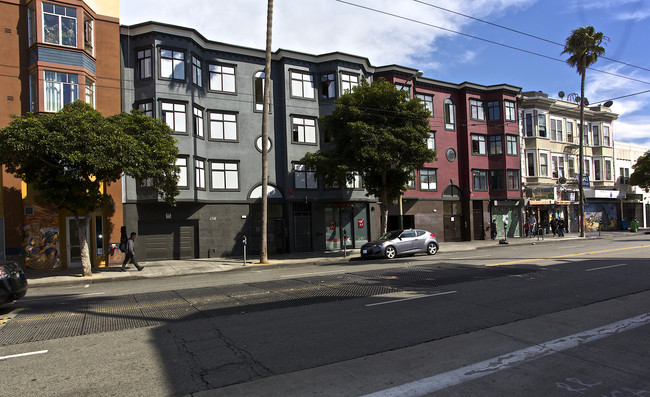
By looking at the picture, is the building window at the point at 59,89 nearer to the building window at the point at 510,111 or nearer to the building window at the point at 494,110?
the building window at the point at 494,110

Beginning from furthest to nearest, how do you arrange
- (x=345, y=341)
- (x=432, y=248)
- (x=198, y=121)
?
(x=198, y=121) → (x=432, y=248) → (x=345, y=341)

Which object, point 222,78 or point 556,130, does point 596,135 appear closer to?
point 556,130

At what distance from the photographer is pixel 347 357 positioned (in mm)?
5418

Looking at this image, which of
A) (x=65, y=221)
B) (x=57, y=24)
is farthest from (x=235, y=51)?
(x=65, y=221)

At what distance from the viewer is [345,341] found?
608 centimetres

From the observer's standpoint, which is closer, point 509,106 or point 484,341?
point 484,341

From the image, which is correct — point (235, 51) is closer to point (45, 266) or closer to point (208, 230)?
point (208, 230)

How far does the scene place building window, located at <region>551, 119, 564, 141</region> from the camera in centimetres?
3777

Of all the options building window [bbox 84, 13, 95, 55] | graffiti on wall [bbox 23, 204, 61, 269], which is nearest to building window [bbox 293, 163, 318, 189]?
building window [bbox 84, 13, 95, 55]

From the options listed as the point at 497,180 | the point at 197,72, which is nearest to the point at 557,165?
the point at 497,180

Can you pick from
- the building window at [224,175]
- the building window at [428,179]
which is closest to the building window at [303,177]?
the building window at [224,175]

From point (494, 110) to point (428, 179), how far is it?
364 inches

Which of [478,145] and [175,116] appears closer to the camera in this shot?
[175,116]

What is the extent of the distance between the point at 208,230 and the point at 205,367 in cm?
1887
